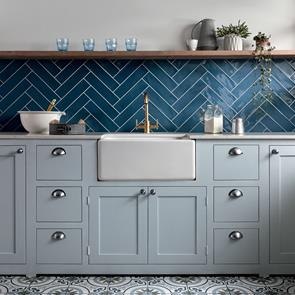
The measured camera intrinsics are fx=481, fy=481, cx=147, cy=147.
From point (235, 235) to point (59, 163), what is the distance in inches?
47.4

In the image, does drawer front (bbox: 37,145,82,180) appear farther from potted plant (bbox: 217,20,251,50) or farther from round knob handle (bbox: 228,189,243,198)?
potted plant (bbox: 217,20,251,50)

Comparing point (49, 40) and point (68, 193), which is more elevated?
point (49, 40)

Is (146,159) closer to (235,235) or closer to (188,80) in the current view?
(235,235)

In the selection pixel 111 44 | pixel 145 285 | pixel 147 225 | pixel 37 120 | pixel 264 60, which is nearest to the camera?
pixel 145 285

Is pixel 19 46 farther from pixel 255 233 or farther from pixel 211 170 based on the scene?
pixel 255 233

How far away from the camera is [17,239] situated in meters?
3.06

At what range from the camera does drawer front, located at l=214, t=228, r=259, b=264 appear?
3.06 meters

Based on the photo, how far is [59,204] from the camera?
3.05 m

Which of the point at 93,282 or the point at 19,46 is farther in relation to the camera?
the point at 19,46

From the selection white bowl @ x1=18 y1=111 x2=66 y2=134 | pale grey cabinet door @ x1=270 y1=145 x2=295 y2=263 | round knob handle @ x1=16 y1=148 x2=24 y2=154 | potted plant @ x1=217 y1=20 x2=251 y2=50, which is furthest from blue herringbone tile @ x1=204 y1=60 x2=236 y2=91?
round knob handle @ x1=16 y1=148 x2=24 y2=154

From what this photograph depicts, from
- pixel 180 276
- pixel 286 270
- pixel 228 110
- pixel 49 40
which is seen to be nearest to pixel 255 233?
pixel 286 270

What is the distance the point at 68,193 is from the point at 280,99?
69.7 inches

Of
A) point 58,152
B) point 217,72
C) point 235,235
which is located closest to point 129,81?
point 217,72

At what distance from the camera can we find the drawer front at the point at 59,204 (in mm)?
3053
